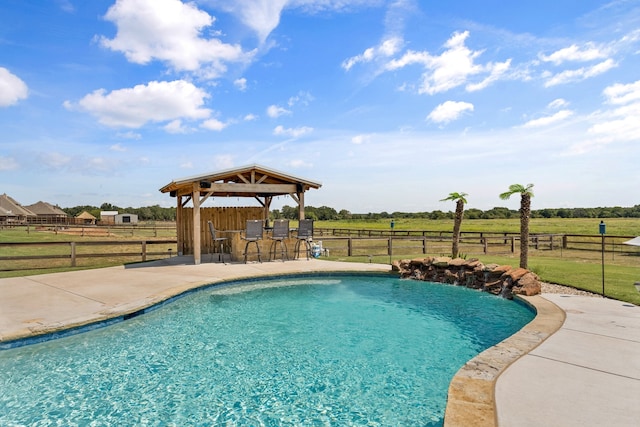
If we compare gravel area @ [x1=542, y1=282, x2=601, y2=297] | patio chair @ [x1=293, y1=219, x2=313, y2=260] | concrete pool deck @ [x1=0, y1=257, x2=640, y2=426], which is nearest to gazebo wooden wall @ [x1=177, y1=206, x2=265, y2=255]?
patio chair @ [x1=293, y1=219, x2=313, y2=260]

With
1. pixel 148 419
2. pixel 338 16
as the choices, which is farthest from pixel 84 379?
pixel 338 16

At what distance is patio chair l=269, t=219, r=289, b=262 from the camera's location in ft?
34.1

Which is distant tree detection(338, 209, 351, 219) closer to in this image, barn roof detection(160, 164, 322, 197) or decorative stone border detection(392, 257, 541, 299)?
barn roof detection(160, 164, 322, 197)

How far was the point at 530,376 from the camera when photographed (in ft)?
9.36

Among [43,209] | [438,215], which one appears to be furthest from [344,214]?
[43,209]

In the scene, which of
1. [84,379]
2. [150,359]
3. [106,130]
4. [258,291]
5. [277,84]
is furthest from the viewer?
[106,130]

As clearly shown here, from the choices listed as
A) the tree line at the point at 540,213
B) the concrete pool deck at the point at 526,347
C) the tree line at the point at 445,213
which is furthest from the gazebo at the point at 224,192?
the tree line at the point at 540,213

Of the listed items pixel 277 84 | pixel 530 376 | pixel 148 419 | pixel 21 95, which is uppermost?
pixel 277 84

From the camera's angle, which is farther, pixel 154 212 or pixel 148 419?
pixel 154 212

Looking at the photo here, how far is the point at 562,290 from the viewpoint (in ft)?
21.9

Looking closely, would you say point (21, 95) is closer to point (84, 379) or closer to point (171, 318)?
point (171, 318)

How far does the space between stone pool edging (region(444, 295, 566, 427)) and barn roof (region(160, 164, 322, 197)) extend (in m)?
8.12

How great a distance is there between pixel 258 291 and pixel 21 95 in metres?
10.4

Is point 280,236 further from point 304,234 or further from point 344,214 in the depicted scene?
point 344,214
